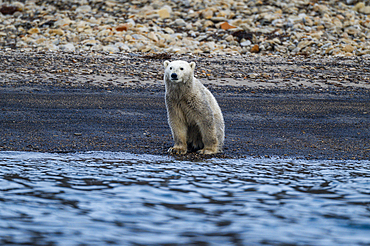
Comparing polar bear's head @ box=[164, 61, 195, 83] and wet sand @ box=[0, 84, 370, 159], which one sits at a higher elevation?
polar bear's head @ box=[164, 61, 195, 83]

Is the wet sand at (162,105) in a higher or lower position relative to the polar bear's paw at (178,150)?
higher

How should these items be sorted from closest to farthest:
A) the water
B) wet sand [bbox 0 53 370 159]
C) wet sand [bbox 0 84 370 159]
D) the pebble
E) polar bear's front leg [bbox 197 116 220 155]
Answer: the water
polar bear's front leg [bbox 197 116 220 155]
wet sand [bbox 0 84 370 159]
wet sand [bbox 0 53 370 159]
the pebble

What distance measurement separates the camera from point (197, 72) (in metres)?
14.0

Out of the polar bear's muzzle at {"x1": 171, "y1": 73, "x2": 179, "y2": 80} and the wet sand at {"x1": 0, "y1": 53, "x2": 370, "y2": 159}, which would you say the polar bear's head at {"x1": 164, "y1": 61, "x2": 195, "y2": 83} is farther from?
the wet sand at {"x1": 0, "y1": 53, "x2": 370, "y2": 159}

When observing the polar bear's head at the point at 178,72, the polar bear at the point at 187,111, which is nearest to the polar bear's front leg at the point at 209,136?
the polar bear at the point at 187,111

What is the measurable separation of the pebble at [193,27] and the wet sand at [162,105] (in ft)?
7.03

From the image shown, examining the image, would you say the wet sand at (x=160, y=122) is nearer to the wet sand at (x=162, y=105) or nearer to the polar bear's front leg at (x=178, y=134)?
the wet sand at (x=162, y=105)

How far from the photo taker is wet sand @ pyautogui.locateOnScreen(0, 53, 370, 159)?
7.53 metres

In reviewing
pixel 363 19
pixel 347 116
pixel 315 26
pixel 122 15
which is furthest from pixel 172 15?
pixel 347 116

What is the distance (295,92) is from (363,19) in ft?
38.4

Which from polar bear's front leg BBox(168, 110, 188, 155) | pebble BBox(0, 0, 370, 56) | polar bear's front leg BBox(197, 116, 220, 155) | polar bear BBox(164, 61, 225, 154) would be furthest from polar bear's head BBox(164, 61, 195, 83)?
pebble BBox(0, 0, 370, 56)

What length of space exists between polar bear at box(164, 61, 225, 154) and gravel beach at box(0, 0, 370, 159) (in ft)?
1.28

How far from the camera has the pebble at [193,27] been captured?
58.3 ft

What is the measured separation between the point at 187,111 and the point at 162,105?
3986 mm
